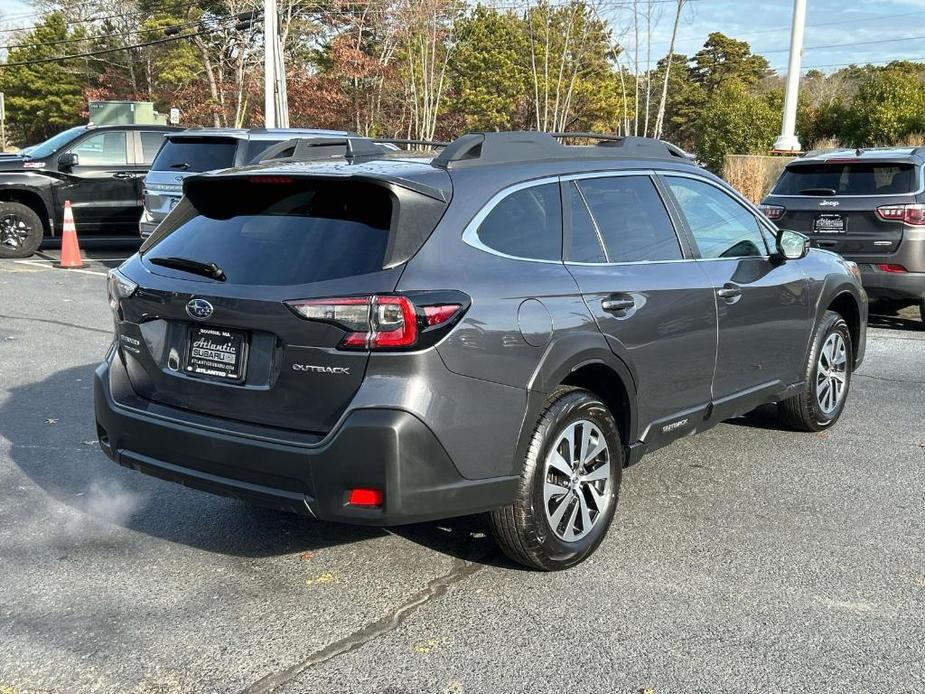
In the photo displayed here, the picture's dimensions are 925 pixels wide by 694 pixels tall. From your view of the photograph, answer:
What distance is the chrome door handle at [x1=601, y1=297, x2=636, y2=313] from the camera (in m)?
4.09

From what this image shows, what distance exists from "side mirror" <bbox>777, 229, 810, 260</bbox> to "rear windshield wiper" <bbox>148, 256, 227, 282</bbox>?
3254mm

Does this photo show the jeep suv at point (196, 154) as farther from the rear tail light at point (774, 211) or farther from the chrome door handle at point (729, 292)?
the chrome door handle at point (729, 292)

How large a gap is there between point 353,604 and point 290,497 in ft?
1.77

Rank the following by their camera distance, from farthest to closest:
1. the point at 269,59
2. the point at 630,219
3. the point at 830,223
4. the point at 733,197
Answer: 1. the point at 269,59
2. the point at 830,223
3. the point at 733,197
4. the point at 630,219

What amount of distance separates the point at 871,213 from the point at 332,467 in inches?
304

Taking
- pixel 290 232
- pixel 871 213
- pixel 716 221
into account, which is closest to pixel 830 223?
pixel 871 213

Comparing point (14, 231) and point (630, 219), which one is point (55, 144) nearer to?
point (14, 231)

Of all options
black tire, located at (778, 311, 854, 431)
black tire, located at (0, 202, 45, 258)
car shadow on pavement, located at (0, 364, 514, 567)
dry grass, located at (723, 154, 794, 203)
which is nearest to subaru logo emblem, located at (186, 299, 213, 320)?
car shadow on pavement, located at (0, 364, 514, 567)

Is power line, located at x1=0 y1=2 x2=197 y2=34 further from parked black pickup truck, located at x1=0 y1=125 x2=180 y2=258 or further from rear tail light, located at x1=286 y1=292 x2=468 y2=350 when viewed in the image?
rear tail light, located at x1=286 y1=292 x2=468 y2=350

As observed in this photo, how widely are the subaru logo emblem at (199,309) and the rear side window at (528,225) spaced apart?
107cm

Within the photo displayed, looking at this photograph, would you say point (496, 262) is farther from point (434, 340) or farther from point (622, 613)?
point (622, 613)

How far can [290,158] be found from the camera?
4621mm

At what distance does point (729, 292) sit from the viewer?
4.93 meters

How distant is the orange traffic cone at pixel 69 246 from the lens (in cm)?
1350
